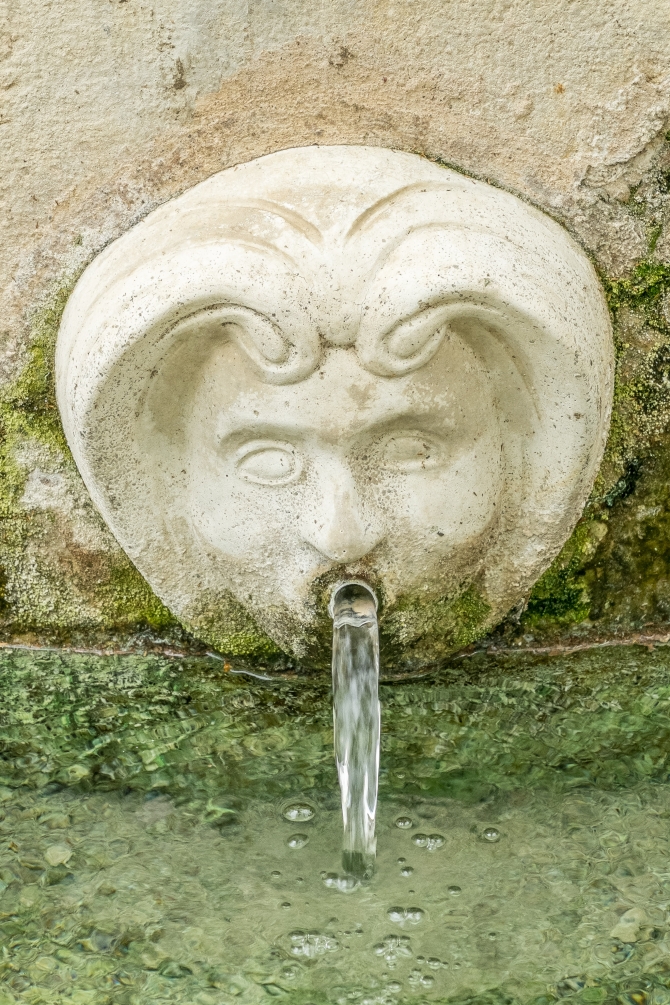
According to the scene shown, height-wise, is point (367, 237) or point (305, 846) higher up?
point (367, 237)

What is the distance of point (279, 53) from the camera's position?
6.37 ft

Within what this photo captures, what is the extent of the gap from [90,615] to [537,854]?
959mm

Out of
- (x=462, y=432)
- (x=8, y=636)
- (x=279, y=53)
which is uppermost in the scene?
(x=279, y=53)

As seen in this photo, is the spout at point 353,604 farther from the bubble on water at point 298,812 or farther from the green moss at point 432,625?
the bubble on water at point 298,812

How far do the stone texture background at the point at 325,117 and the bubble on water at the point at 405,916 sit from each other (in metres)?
0.87

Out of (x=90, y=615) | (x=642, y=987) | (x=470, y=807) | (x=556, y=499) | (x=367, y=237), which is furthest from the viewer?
(x=90, y=615)

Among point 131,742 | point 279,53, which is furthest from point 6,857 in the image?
point 279,53

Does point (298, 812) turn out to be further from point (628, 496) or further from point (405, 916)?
point (628, 496)

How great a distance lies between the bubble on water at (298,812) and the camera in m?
1.93

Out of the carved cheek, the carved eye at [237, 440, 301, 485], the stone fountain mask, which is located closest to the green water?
the stone fountain mask

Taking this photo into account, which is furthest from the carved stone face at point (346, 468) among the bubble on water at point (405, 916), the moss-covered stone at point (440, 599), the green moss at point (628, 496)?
the bubble on water at point (405, 916)

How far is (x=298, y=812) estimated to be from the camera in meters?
1.95

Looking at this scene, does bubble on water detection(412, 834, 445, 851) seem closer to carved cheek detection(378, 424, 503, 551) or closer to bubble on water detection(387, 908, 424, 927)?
bubble on water detection(387, 908, 424, 927)

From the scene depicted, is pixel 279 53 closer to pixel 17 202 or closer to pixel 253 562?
pixel 17 202
